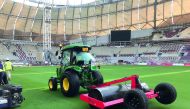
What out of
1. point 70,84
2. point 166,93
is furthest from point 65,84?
point 166,93

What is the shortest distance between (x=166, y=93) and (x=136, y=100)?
5.98ft

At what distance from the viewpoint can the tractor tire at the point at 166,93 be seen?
8.68m

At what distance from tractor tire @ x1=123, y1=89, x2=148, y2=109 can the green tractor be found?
3261 millimetres

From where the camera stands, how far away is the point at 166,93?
29.1 feet

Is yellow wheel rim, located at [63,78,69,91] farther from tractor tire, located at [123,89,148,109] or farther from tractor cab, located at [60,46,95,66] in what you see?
tractor tire, located at [123,89,148,109]

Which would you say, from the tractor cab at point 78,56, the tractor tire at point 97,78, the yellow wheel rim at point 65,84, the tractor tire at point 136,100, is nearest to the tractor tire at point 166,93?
the tractor tire at point 136,100

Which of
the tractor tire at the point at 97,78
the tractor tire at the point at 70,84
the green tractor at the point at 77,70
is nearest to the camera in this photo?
the tractor tire at the point at 70,84

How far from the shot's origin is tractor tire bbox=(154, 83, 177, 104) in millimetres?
8680

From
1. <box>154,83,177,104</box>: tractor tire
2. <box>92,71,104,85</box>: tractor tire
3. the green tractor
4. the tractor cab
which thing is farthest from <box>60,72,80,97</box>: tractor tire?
<box>154,83,177,104</box>: tractor tire

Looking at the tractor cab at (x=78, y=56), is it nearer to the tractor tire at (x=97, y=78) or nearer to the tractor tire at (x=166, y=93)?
the tractor tire at (x=97, y=78)

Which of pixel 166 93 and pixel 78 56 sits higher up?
pixel 78 56

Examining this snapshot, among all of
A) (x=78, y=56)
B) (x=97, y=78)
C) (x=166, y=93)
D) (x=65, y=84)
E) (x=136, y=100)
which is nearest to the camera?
(x=136, y=100)

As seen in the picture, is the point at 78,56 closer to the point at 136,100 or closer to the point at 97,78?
the point at 97,78

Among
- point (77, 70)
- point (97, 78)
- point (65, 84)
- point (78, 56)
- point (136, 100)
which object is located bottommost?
point (136, 100)
